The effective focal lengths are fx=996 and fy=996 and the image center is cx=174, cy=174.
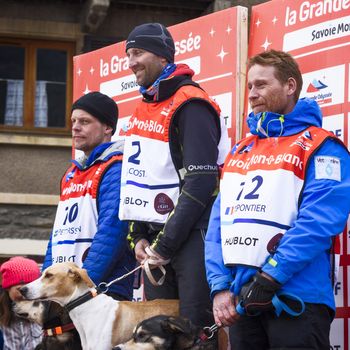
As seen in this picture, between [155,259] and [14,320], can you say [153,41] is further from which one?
[14,320]

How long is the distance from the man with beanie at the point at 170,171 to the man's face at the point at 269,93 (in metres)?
0.34

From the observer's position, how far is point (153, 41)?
16.3 ft

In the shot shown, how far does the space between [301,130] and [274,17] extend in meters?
1.58

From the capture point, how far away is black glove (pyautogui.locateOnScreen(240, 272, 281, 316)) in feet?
12.8

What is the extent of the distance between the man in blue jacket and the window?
7.89 m

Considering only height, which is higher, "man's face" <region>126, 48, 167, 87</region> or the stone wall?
"man's face" <region>126, 48, 167, 87</region>

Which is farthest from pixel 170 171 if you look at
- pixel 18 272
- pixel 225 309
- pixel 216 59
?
pixel 18 272

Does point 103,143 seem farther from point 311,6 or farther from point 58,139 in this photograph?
point 58,139

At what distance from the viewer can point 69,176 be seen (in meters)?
5.52

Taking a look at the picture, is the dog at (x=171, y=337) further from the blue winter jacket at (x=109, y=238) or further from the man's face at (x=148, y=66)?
the man's face at (x=148, y=66)

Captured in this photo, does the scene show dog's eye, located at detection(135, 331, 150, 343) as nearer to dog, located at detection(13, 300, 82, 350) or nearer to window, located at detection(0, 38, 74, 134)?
dog, located at detection(13, 300, 82, 350)

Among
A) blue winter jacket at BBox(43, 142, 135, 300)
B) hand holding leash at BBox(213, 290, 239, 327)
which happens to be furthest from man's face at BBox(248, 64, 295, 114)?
blue winter jacket at BBox(43, 142, 135, 300)

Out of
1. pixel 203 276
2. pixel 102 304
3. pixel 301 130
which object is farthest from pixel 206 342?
pixel 301 130

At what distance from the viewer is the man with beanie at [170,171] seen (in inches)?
178
